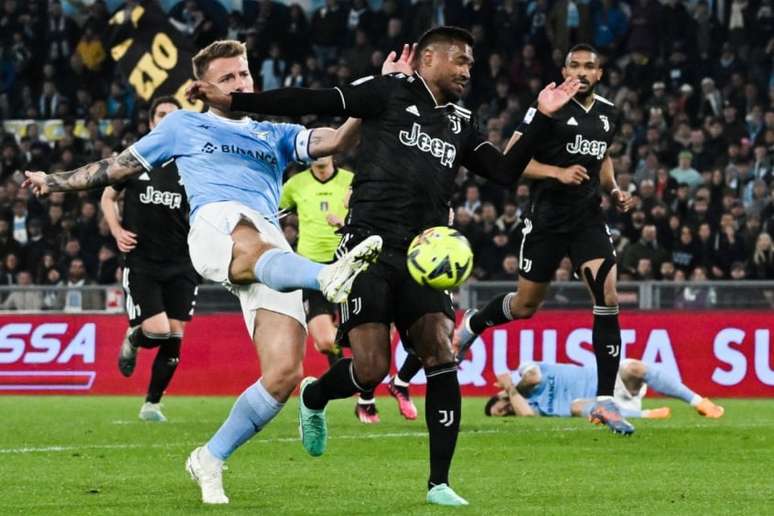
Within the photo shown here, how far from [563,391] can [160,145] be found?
725 centimetres

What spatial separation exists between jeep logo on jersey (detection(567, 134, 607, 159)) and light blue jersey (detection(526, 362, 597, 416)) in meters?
3.24

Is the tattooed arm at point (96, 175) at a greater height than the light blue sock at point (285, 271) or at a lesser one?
greater

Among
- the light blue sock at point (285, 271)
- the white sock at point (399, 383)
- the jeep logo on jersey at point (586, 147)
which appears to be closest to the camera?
the light blue sock at point (285, 271)

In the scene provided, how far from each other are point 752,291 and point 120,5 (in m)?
15.6

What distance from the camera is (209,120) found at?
838 cm

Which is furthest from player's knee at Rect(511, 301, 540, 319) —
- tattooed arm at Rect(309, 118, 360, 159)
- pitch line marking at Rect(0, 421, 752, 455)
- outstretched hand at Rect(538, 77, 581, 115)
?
outstretched hand at Rect(538, 77, 581, 115)

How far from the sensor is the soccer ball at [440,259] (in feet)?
23.6

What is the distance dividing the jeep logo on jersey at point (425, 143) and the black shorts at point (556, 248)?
3.95m

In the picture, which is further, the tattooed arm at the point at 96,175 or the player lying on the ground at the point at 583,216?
the player lying on the ground at the point at 583,216

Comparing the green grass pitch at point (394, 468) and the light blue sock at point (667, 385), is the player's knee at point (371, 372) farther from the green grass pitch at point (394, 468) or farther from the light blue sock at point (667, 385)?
the light blue sock at point (667, 385)

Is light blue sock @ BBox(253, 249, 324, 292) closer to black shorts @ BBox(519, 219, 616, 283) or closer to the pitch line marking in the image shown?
the pitch line marking

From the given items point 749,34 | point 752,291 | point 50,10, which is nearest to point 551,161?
point 752,291

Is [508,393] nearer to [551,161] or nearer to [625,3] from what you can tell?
[551,161]

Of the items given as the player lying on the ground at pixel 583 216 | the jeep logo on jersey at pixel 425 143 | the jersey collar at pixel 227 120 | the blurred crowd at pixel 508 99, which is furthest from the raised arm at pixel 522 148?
the blurred crowd at pixel 508 99
